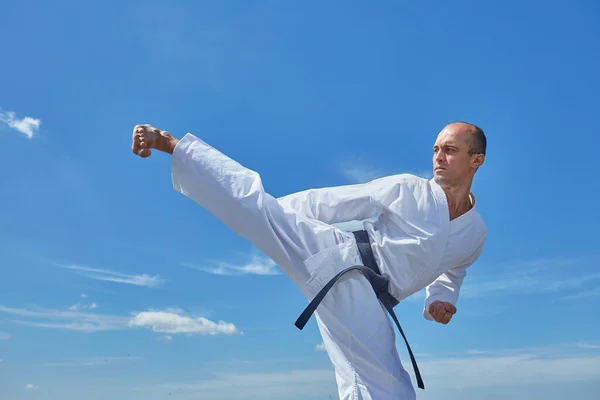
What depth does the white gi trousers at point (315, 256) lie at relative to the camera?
279cm

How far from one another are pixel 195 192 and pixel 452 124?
1646mm

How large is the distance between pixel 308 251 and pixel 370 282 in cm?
39

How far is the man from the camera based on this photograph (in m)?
2.80

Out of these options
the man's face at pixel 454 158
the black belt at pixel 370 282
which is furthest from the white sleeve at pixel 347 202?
the man's face at pixel 454 158

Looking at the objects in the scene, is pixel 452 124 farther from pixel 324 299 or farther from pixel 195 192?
pixel 195 192

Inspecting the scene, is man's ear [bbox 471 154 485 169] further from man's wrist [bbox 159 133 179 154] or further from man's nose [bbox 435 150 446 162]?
man's wrist [bbox 159 133 179 154]

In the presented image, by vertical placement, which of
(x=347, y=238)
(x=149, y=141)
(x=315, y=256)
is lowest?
(x=315, y=256)

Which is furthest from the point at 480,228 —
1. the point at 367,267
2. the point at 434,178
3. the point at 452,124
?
the point at 367,267

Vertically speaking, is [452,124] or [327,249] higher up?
[452,124]

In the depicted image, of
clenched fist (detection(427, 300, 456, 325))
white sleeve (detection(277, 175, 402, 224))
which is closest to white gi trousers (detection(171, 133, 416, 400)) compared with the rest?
white sleeve (detection(277, 175, 402, 224))

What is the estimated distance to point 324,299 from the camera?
292cm

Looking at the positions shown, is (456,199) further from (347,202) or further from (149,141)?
(149,141)

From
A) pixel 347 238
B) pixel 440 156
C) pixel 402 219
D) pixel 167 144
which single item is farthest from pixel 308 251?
pixel 440 156

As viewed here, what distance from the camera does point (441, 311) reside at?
3.48 meters
